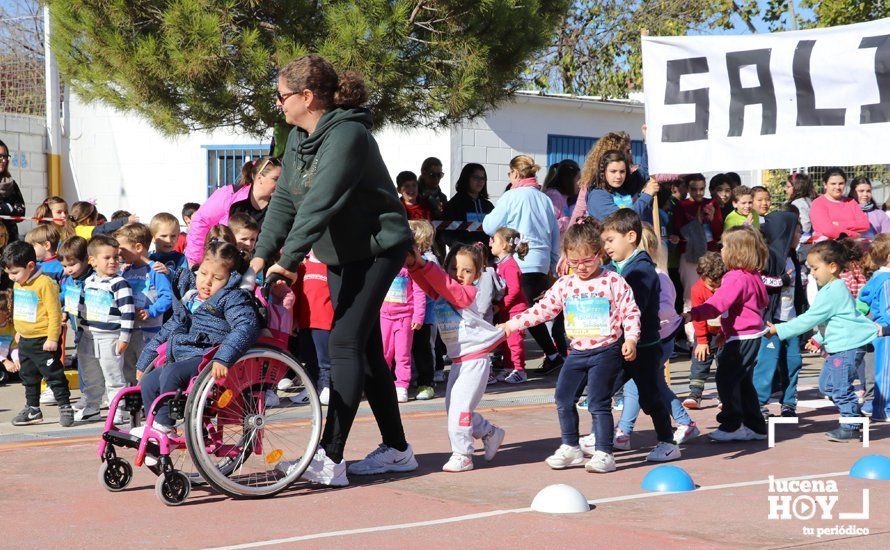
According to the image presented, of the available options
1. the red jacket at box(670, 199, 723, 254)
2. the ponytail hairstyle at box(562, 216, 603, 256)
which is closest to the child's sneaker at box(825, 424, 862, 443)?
the ponytail hairstyle at box(562, 216, 603, 256)

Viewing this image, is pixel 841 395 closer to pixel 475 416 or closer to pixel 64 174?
pixel 475 416

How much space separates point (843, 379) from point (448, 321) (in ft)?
10.0

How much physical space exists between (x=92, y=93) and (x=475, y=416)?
6.32m

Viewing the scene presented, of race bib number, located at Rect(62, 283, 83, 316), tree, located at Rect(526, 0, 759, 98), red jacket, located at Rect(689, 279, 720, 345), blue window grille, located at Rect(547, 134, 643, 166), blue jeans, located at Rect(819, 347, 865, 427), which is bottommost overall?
blue jeans, located at Rect(819, 347, 865, 427)

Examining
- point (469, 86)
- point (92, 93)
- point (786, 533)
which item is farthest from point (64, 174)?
point (786, 533)

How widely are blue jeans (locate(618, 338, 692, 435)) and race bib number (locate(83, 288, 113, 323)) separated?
12.4ft

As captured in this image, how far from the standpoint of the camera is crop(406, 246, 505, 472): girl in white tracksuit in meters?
6.98

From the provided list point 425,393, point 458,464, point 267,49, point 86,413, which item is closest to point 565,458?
point 458,464

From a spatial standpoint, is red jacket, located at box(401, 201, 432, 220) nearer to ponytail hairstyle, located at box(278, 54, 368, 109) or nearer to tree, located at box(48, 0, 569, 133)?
tree, located at box(48, 0, 569, 133)

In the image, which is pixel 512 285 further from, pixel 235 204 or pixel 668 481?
pixel 668 481

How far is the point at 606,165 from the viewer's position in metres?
10.1

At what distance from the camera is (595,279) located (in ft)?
23.5

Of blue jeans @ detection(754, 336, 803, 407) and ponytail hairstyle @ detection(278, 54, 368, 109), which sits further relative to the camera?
blue jeans @ detection(754, 336, 803, 407)

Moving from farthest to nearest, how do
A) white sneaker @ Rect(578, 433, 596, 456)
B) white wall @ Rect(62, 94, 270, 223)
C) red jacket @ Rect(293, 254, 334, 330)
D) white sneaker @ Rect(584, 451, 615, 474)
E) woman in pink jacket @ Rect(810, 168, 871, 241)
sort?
white wall @ Rect(62, 94, 270, 223) → woman in pink jacket @ Rect(810, 168, 871, 241) → red jacket @ Rect(293, 254, 334, 330) → white sneaker @ Rect(578, 433, 596, 456) → white sneaker @ Rect(584, 451, 615, 474)
